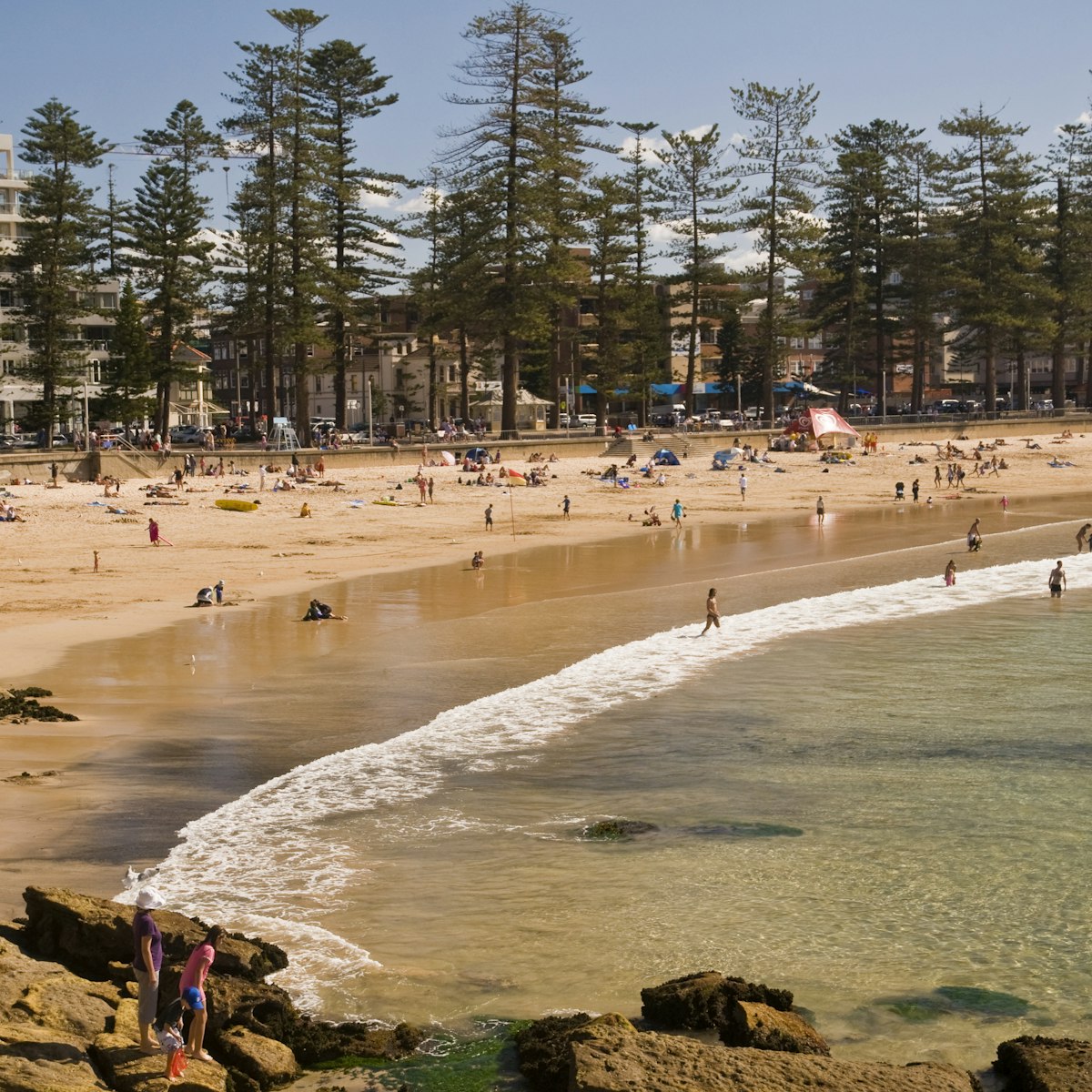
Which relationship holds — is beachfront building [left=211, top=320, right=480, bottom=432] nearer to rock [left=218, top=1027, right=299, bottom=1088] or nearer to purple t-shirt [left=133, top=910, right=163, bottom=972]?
purple t-shirt [left=133, top=910, right=163, bottom=972]

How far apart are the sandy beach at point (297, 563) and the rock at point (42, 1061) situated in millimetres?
2490

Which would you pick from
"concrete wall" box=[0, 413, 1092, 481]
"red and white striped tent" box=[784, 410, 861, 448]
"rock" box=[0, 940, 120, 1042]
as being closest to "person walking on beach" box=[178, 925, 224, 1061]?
"rock" box=[0, 940, 120, 1042]

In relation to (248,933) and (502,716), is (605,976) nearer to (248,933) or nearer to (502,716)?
(248,933)

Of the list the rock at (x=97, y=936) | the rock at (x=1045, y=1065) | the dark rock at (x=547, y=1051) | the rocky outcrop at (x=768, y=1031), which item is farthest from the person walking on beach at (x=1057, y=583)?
the rock at (x=97, y=936)

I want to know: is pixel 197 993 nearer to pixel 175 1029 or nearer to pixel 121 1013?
pixel 175 1029

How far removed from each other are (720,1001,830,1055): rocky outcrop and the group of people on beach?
303cm

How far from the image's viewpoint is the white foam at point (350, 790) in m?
10.3

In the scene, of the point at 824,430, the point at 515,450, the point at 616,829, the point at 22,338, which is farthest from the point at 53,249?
the point at 616,829

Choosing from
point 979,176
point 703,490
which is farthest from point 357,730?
point 979,176

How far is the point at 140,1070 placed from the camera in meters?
7.31

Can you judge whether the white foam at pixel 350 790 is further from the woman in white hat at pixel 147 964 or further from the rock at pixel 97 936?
the woman in white hat at pixel 147 964

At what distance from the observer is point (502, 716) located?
1672 centimetres

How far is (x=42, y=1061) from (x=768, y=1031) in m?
3.97

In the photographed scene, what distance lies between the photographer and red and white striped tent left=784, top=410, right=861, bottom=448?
57781 mm
